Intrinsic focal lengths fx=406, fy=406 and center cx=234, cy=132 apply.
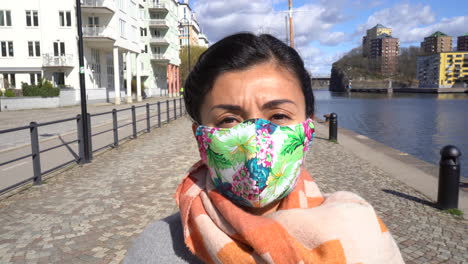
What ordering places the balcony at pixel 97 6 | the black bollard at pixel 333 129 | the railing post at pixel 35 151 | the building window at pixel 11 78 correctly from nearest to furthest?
the railing post at pixel 35 151
the black bollard at pixel 333 129
the balcony at pixel 97 6
the building window at pixel 11 78

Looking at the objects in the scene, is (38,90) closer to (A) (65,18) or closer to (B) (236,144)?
(A) (65,18)

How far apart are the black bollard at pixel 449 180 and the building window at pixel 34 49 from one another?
42674mm

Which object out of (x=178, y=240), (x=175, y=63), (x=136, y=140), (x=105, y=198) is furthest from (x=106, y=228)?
(x=175, y=63)

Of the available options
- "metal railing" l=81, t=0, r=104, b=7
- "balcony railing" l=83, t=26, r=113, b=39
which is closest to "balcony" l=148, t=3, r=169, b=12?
"metal railing" l=81, t=0, r=104, b=7

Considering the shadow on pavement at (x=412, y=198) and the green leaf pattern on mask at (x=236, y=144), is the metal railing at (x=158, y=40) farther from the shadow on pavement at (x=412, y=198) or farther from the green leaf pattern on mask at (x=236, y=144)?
the green leaf pattern on mask at (x=236, y=144)

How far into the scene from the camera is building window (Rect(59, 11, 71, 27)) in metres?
40.3

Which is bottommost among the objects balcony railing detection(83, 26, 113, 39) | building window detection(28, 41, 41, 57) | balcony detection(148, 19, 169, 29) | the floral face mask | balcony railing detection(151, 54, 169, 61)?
the floral face mask

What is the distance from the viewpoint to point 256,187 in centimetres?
142

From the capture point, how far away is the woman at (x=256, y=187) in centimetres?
135

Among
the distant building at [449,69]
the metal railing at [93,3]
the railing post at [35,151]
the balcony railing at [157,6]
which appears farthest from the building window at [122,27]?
the distant building at [449,69]

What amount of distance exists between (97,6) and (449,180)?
131 ft

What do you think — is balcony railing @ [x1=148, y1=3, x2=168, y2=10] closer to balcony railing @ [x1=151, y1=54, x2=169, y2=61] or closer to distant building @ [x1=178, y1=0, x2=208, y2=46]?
balcony railing @ [x1=151, y1=54, x2=169, y2=61]

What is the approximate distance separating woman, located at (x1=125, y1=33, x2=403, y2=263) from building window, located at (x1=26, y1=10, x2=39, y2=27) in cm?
4517

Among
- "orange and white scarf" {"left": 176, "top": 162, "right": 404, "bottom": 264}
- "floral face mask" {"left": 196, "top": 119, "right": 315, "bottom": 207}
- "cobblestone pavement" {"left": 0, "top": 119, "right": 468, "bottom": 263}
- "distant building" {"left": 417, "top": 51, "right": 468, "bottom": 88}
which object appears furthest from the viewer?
"distant building" {"left": 417, "top": 51, "right": 468, "bottom": 88}
